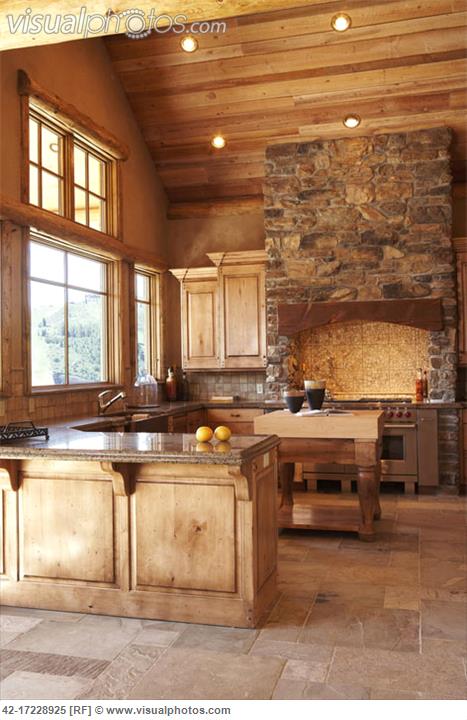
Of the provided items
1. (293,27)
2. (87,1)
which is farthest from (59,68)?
(87,1)

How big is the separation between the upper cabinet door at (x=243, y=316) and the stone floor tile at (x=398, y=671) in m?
4.71

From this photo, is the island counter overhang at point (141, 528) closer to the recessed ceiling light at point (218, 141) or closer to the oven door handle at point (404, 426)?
the oven door handle at point (404, 426)

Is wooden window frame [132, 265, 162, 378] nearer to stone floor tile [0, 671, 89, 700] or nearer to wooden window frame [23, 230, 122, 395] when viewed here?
wooden window frame [23, 230, 122, 395]

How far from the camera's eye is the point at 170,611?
353 centimetres

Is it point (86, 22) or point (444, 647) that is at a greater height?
point (86, 22)

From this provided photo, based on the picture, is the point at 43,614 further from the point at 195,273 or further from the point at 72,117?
the point at 195,273

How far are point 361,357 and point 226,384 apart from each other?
1.69 metres

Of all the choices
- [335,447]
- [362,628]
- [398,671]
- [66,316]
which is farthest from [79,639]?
[66,316]

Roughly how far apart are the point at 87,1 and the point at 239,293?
15.1 ft

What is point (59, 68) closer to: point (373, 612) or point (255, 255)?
point (255, 255)

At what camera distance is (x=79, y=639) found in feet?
10.8

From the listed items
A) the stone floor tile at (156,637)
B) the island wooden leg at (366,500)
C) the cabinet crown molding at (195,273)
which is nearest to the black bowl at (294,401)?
the island wooden leg at (366,500)

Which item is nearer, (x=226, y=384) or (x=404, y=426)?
(x=404, y=426)

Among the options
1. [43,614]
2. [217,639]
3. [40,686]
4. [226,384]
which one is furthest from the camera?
[226,384]
